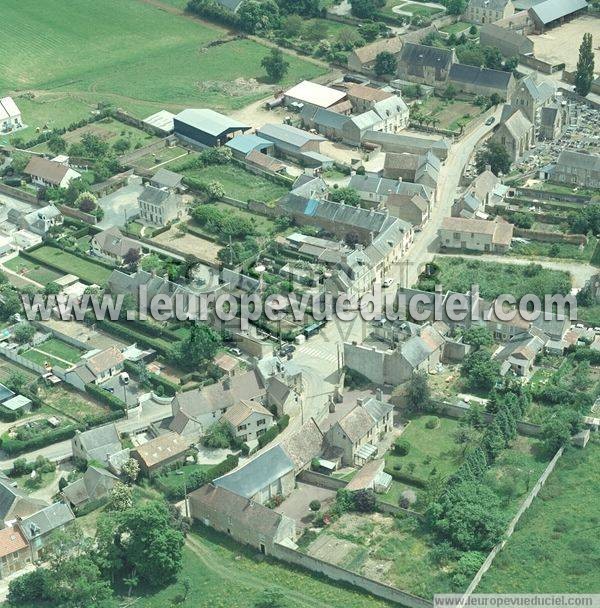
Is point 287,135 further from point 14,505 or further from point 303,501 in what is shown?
point 14,505

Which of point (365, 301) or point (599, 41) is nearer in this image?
point (365, 301)

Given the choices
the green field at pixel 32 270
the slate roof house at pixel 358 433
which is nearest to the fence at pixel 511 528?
the slate roof house at pixel 358 433

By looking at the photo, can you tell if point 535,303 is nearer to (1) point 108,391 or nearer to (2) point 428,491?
(2) point 428,491

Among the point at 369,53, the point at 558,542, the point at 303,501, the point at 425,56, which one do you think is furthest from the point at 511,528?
the point at 369,53

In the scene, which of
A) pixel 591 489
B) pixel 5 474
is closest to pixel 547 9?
pixel 591 489

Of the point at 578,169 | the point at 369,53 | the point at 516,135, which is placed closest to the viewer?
the point at 578,169

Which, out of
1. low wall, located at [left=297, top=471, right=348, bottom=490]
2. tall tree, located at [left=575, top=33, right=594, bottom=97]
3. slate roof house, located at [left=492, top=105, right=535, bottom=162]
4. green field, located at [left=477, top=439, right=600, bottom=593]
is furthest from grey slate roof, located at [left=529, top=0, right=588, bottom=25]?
low wall, located at [left=297, top=471, right=348, bottom=490]

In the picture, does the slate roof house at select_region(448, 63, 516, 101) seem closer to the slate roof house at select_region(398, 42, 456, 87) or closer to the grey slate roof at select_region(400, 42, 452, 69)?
the slate roof house at select_region(398, 42, 456, 87)
